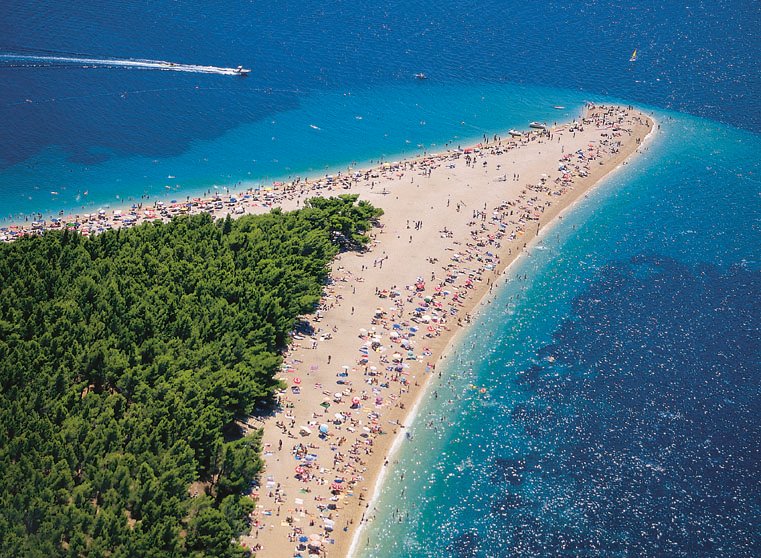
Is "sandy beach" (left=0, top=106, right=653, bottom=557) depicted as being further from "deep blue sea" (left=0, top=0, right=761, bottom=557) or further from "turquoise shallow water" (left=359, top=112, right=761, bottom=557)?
"deep blue sea" (left=0, top=0, right=761, bottom=557)

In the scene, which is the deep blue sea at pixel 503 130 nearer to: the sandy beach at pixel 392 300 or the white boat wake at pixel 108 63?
the white boat wake at pixel 108 63

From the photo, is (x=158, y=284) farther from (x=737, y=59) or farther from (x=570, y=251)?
(x=737, y=59)

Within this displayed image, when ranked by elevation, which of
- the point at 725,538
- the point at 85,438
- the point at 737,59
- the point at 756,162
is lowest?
the point at 725,538

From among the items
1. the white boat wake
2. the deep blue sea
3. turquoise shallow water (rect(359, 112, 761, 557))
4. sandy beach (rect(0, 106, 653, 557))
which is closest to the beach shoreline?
sandy beach (rect(0, 106, 653, 557))

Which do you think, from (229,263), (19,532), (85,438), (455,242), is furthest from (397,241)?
(19,532)

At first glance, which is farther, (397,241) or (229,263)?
(397,241)

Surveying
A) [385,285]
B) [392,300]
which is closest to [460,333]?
[392,300]
